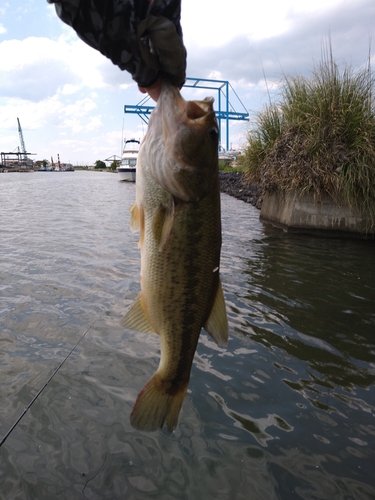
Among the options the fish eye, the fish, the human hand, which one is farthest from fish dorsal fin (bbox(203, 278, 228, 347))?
the human hand

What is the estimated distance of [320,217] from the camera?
39.9ft

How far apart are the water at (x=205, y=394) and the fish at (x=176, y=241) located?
4.00 feet

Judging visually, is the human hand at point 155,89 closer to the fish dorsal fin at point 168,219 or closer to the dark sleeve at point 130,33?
the dark sleeve at point 130,33

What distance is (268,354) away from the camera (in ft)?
16.7

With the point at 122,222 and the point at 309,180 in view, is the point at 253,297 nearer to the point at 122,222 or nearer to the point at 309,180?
the point at 309,180

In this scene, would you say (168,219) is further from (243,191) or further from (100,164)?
(100,164)

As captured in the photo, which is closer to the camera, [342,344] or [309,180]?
[342,344]

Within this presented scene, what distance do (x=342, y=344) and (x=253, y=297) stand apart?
6.29 feet

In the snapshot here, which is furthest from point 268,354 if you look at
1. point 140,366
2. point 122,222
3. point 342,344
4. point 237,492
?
point 122,222

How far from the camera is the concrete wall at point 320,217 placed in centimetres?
1170

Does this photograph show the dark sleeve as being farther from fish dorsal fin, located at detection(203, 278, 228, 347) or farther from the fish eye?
fish dorsal fin, located at detection(203, 278, 228, 347)

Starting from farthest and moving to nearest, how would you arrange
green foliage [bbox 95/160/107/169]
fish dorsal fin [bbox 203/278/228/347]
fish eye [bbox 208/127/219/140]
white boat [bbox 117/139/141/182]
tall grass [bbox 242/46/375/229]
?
1. green foliage [bbox 95/160/107/169]
2. white boat [bbox 117/139/141/182]
3. tall grass [bbox 242/46/375/229]
4. fish dorsal fin [bbox 203/278/228/347]
5. fish eye [bbox 208/127/219/140]

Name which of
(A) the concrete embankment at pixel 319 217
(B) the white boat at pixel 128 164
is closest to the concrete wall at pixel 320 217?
(A) the concrete embankment at pixel 319 217

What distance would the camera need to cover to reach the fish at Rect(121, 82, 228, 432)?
2.32 metres
